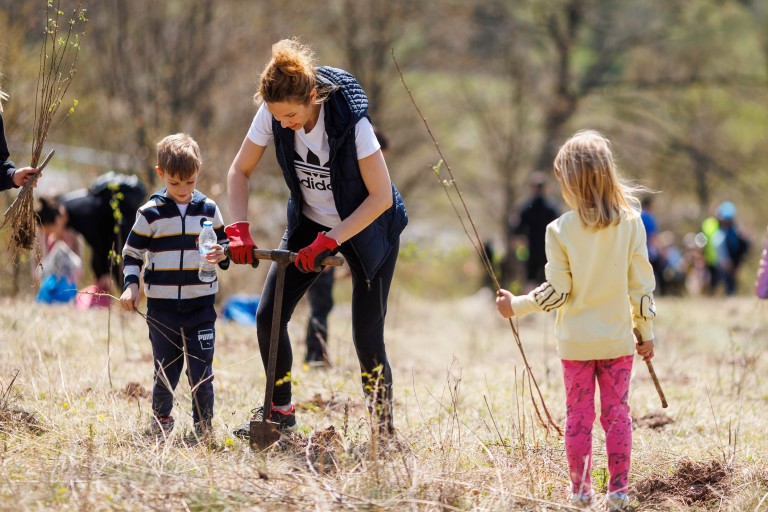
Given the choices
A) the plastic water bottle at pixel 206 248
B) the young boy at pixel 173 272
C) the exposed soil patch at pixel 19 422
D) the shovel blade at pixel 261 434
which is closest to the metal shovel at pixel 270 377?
the shovel blade at pixel 261 434

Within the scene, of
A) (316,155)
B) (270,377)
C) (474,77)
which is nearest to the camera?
(270,377)

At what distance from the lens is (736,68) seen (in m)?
21.5

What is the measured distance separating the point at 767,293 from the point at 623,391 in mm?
2705

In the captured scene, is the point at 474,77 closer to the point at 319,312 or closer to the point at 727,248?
the point at 727,248

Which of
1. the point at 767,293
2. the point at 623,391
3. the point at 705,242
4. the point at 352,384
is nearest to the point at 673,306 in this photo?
the point at 705,242

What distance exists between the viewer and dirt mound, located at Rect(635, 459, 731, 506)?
13.0 ft

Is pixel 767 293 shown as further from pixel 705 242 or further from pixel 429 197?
pixel 429 197

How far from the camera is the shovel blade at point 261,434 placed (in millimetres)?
4008

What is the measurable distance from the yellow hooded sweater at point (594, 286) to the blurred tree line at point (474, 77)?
31.9 feet

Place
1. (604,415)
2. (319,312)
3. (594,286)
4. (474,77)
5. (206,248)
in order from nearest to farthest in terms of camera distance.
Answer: (594,286) < (604,415) < (206,248) < (319,312) < (474,77)

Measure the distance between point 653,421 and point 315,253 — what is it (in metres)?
2.63

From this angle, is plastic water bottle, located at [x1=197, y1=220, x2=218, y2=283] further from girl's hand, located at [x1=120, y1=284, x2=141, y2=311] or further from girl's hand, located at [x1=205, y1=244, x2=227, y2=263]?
girl's hand, located at [x1=120, y1=284, x2=141, y2=311]

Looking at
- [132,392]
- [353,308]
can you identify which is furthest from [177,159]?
[132,392]

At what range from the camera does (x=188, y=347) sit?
4473 millimetres
